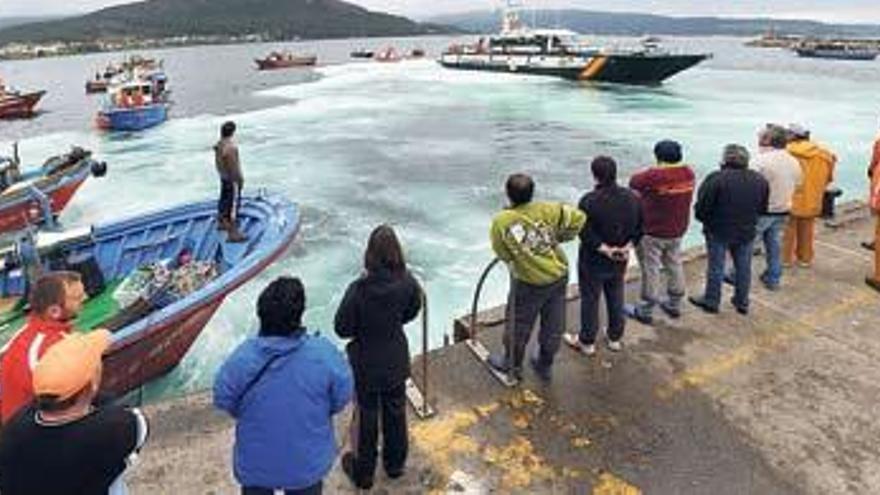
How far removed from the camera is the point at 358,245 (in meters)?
13.3

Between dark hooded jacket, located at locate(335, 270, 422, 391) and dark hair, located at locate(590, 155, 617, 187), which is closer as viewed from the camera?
dark hooded jacket, located at locate(335, 270, 422, 391)

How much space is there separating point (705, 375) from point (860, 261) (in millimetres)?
3716

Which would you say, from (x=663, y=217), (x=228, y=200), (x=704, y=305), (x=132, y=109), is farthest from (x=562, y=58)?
(x=663, y=217)

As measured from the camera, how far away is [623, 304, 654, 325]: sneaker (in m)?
6.22

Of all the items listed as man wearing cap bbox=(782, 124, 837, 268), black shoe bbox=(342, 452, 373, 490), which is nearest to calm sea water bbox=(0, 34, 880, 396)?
man wearing cap bbox=(782, 124, 837, 268)

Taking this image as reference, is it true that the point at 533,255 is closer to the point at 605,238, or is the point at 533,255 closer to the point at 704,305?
the point at 605,238

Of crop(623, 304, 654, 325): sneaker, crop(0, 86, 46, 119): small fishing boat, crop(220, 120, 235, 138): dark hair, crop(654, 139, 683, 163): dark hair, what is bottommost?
crop(623, 304, 654, 325): sneaker

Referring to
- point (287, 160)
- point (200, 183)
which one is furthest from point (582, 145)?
point (200, 183)

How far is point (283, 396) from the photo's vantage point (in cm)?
300

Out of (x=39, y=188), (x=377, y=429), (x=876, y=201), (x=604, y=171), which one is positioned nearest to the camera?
(x=377, y=429)

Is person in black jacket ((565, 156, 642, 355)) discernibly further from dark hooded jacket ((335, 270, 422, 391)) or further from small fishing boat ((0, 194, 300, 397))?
small fishing boat ((0, 194, 300, 397))

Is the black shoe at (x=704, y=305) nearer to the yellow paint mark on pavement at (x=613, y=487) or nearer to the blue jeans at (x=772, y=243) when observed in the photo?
the blue jeans at (x=772, y=243)

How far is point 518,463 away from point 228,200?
22.3 ft

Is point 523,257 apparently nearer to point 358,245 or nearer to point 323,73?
point 358,245
